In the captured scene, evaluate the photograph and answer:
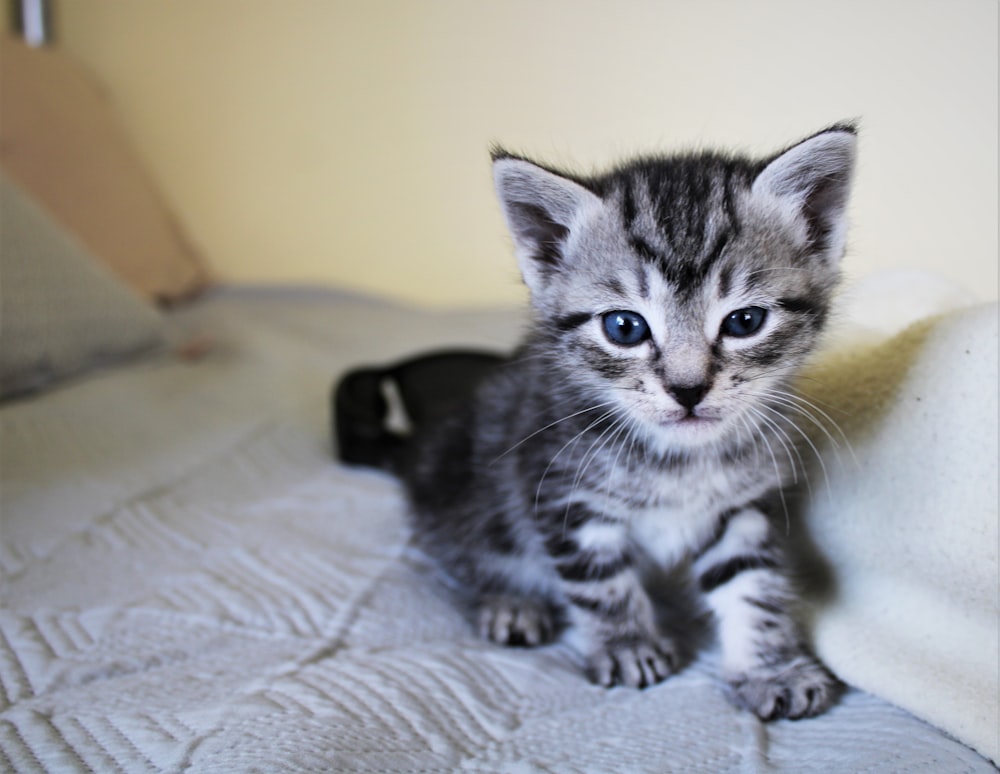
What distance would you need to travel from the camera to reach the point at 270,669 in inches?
31.6

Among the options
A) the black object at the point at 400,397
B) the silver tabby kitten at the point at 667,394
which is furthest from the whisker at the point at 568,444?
the black object at the point at 400,397

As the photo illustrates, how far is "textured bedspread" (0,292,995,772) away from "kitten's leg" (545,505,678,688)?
4cm

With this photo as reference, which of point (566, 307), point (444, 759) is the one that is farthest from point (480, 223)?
point (444, 759)

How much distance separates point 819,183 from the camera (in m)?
0.81

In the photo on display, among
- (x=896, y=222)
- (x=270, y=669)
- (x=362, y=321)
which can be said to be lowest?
(x=362, y=321)

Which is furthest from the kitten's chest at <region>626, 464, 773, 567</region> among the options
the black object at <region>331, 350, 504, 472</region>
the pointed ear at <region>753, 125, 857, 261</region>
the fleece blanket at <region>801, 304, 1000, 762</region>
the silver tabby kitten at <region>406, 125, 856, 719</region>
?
the black object at <region>331, 350, 504, 472</region>

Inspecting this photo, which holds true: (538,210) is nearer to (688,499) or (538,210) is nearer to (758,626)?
(688,499)

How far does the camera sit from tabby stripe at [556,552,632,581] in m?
0.90

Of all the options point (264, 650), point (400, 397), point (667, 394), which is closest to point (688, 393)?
point (667, 394)

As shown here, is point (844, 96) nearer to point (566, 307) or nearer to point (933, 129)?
point (933, 129)

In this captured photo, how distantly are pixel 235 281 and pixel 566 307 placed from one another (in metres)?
1.77

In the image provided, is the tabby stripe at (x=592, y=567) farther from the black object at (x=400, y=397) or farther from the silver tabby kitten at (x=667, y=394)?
the black object at (x=400, y=397)

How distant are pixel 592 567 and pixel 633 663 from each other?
108 millimetres

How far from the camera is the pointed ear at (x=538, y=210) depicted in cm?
84
